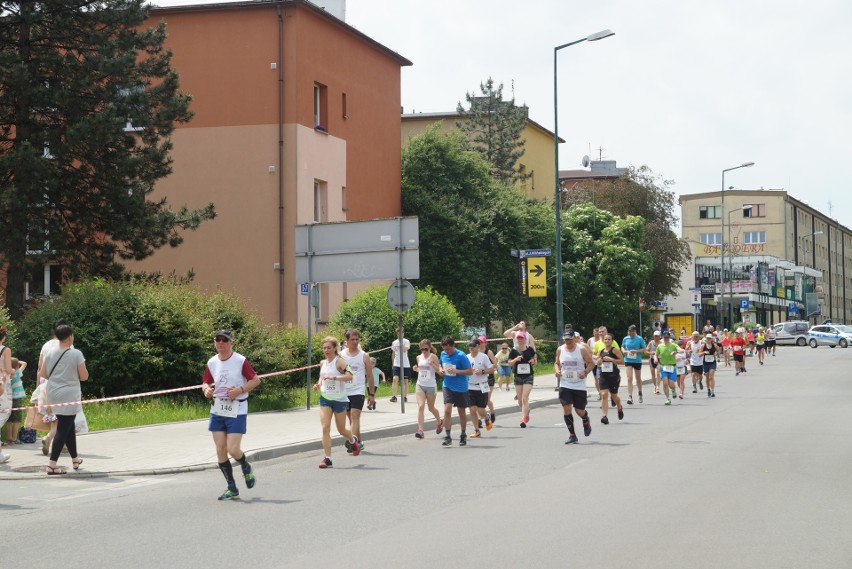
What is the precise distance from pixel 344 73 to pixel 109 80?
40.7 ft

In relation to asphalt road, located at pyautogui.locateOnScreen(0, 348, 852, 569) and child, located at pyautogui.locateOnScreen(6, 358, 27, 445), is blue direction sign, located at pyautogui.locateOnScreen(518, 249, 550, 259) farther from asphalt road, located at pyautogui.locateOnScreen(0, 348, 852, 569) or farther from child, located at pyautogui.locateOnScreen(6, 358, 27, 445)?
child, located at pyautogui.locateOnScreen(6, 358, 27, 445)

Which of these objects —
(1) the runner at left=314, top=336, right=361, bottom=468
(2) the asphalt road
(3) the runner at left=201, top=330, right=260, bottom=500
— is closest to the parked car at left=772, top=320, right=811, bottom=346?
(2) the asphalt road

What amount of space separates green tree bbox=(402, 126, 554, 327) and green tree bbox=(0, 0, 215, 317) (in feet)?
50.6

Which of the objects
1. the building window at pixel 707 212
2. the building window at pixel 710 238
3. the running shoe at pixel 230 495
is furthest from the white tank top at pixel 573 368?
the building window at pixel 707 212

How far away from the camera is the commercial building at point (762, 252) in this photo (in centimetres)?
10069

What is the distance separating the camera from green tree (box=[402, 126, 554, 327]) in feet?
138

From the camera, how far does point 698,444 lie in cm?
1619

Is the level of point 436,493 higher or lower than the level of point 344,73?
lower

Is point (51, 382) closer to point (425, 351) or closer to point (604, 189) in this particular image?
point (425, 351)

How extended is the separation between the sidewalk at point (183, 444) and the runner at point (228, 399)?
2.68 m

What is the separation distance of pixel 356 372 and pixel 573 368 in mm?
3537

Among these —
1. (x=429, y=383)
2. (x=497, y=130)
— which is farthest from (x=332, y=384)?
(x=497, y=130)

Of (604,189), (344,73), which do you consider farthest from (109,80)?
(604,189)

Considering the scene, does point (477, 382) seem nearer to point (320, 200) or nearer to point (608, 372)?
point (608, 372)
